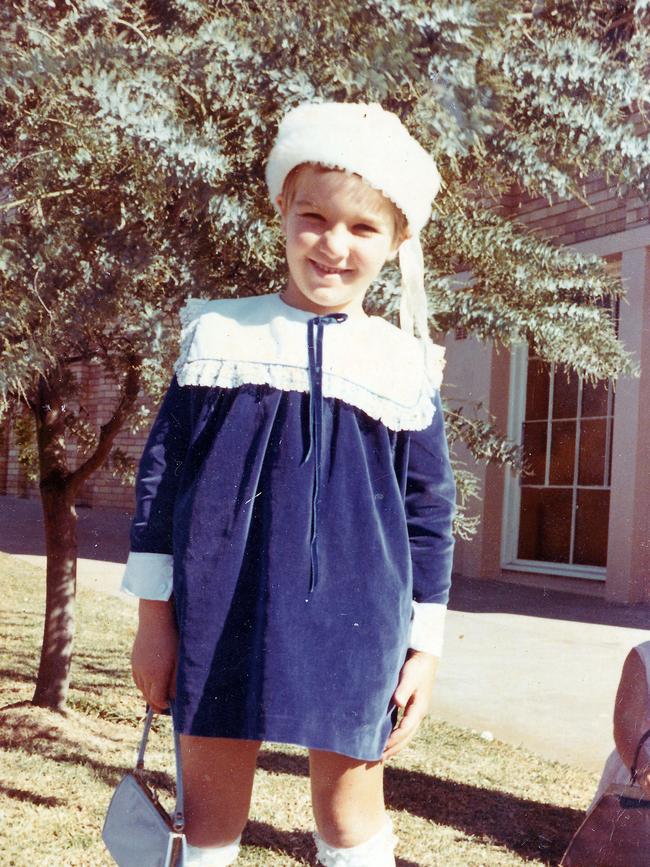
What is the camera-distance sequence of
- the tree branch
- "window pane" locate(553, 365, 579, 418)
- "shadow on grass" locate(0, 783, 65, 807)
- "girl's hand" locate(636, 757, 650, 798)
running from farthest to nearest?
1. "window pane" locate(553, 365, 579, 418)
2. the tree branch
3. "shadow on grass" locate(0, 783, 65, 807)
4. "girl's hand" locate(636, 757, 650, 798)

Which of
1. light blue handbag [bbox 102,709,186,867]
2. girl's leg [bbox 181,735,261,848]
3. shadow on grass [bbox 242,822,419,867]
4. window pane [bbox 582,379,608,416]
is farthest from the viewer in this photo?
window pane [bbox 582,379,608,416]

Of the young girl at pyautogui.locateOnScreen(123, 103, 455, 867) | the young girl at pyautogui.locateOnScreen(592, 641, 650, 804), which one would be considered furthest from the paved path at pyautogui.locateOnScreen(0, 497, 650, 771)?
the young girl at pyautogui.locateOnScreen(123, 103, 455, 867)

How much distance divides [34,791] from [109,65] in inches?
88.1

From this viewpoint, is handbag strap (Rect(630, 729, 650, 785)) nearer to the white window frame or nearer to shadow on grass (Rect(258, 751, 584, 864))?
shadow on grass (Rect(258, 751, 584, 864))

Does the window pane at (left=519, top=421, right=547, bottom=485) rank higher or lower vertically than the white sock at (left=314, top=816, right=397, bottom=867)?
higher

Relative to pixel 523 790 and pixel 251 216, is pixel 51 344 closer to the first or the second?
pixel 251 216

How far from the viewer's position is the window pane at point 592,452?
8359 millimetres

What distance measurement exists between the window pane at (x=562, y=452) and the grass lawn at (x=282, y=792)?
478 centimetres

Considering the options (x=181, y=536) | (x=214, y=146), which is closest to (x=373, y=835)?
(x=181, y=536)

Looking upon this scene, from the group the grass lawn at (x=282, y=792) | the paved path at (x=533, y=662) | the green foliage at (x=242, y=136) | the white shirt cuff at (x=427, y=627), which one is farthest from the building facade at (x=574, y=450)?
the white shirt cuff at (x=427, y=627)

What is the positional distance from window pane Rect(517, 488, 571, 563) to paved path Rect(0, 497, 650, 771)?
536 millimetres

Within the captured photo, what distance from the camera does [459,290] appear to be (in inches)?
115

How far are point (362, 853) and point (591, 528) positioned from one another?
7074mm

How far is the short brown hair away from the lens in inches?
70.9
